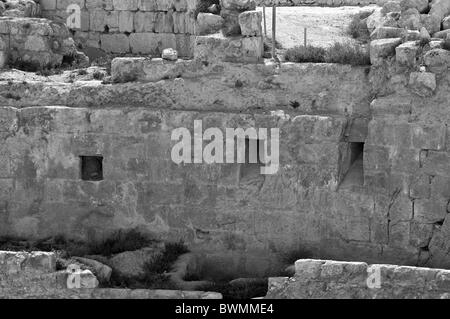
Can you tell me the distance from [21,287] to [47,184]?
248cm

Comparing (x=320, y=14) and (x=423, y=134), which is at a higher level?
(x=320, y=14)

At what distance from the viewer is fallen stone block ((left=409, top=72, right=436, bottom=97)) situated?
2131 cm

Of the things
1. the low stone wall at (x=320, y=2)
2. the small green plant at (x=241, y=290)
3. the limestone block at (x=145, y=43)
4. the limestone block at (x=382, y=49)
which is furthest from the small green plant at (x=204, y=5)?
the small green plant at (x=241, y=290)

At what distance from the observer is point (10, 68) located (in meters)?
23.9

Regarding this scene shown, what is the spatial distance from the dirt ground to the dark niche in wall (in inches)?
133

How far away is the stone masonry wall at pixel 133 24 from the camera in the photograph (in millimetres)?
25500

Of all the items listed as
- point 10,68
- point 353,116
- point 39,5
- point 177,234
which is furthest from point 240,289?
point 39,5

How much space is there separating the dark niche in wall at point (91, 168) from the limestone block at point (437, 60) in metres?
5.24

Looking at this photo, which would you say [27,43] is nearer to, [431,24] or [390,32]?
[390,32]

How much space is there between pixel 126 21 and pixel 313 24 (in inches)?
141

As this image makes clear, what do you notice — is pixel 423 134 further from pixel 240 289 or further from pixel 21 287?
pixel 21 287

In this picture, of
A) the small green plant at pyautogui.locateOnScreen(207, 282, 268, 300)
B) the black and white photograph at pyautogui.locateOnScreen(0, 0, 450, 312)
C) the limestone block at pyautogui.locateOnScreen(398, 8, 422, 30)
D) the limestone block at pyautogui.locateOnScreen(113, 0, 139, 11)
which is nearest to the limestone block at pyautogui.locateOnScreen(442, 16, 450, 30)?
the black and white photograph at pyautogui.locateOnScreen(0, 0, 450, 312)

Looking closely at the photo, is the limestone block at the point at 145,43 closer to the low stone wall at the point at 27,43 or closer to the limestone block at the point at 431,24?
the low stone wall at the point at 27,43
